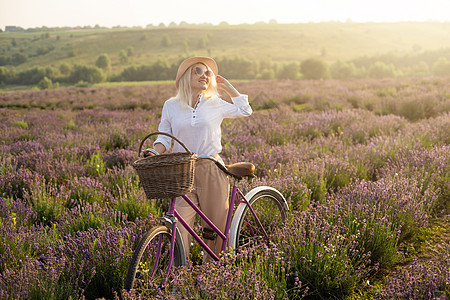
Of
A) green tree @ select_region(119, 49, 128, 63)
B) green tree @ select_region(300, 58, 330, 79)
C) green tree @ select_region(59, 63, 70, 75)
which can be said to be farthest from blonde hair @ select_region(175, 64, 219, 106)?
green tree @ select_region(119, 49, 128, 63)

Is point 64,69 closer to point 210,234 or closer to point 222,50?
point 222,50

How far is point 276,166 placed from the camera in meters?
4.99

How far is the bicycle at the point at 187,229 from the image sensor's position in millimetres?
2111

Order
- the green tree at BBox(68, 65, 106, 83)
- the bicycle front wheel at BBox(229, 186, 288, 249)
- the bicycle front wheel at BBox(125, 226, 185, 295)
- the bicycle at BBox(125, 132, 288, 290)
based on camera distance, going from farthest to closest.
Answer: the green tree at BBox(68, 65, 106, 83)
the bicycle front wheel at BBox(229, 186, 288, 249)
the bicycle at BBox(125, 132, 288, 290)
the bicycle front wheel at BBox(125, 226, 185, 295)

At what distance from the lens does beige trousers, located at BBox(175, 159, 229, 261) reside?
2.62 m

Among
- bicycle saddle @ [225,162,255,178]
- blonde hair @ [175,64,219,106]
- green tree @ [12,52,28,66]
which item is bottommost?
bicycle saddle @ [225,162,255,178]

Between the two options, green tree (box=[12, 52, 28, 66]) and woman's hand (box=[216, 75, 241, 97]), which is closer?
woman's hand (box=[216, 75, 241, 97])

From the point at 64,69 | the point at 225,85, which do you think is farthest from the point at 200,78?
the point at 64,69

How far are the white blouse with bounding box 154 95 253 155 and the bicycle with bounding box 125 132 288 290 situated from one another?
0.55 ft

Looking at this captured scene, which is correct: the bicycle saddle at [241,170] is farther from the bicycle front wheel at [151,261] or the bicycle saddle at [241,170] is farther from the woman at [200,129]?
the bicycle front wheel at [151,261]

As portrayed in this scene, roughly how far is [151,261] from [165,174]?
2.80 ft

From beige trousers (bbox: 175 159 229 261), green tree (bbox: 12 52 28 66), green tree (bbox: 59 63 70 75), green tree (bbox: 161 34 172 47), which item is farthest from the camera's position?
green tree (bbox: 161 34 172 47)

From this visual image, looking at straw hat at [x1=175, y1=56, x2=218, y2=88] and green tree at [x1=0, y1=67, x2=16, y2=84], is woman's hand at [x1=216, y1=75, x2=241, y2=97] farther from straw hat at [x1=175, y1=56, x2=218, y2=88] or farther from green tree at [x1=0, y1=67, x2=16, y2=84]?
green tree at [x1=0, y1=67, x2=16, y2=84]

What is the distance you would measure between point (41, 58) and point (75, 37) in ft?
129
